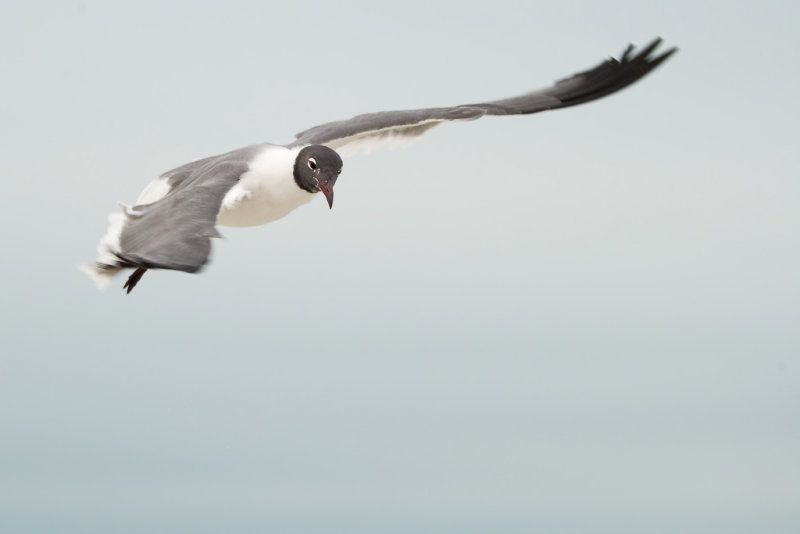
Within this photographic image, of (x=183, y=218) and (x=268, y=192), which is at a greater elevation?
(x=268, y=192)

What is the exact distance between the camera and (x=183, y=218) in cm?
724

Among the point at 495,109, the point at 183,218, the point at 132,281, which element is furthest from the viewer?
the point at 495,109

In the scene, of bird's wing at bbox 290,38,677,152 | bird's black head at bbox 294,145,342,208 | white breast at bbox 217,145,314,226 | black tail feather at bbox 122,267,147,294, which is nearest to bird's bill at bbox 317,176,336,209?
bird's black head at bbox 294,145,342,208

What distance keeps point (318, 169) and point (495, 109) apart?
2.05m

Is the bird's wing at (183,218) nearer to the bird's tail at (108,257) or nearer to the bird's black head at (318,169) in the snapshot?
the bird's tail at (108,257)

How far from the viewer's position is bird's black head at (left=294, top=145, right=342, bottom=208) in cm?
875

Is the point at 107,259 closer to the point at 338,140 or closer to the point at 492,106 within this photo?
the point at 338,140

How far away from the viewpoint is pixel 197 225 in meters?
7.07

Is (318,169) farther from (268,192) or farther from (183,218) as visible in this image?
(183,218)

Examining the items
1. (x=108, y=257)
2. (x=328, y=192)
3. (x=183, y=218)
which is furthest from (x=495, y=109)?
(x=108, y=257)

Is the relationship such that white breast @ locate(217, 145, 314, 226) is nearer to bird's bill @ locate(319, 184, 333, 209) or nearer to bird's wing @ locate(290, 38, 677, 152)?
bird's bill @ locate(319, 184, 333, 209)

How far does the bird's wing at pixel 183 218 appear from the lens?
658 centimetres

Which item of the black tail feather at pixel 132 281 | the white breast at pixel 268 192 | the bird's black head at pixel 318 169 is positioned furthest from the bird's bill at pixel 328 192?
the black tail feather at pixel 132 281

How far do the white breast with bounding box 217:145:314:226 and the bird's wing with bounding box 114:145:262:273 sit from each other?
10 cm
